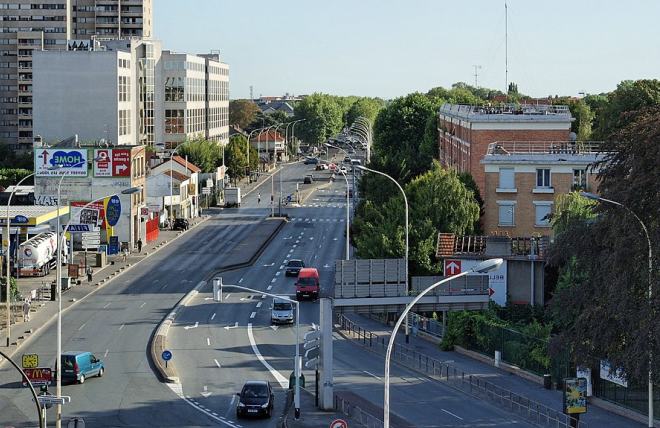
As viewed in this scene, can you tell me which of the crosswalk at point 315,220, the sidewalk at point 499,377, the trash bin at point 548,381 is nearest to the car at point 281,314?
the sidewalk at point 499,377

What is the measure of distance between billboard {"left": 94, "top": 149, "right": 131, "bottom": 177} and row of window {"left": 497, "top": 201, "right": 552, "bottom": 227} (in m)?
33.1

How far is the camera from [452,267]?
69.8 metres

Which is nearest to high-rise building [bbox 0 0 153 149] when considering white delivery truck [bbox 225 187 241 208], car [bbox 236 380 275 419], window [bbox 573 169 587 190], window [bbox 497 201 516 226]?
A: white delivery truck [bbox 225 187 241 208]

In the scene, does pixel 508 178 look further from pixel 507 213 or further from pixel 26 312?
pixel 26 312

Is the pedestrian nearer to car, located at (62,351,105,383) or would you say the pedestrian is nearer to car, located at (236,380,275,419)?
car, located at (62,351,105,383)

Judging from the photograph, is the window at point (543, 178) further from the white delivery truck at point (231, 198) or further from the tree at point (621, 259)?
the white delivery truck at point (231, 198)

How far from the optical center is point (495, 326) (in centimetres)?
6078

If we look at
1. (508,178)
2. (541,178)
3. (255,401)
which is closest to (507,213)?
(508,178)

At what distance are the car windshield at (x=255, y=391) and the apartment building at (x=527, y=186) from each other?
3472 centimetres

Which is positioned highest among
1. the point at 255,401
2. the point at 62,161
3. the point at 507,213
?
the point at 62,161

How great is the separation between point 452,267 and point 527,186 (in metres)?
14.3

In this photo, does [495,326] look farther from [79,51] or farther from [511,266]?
[79,51]

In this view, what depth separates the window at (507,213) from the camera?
82.0 metres

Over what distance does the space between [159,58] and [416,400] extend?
127262 mm
